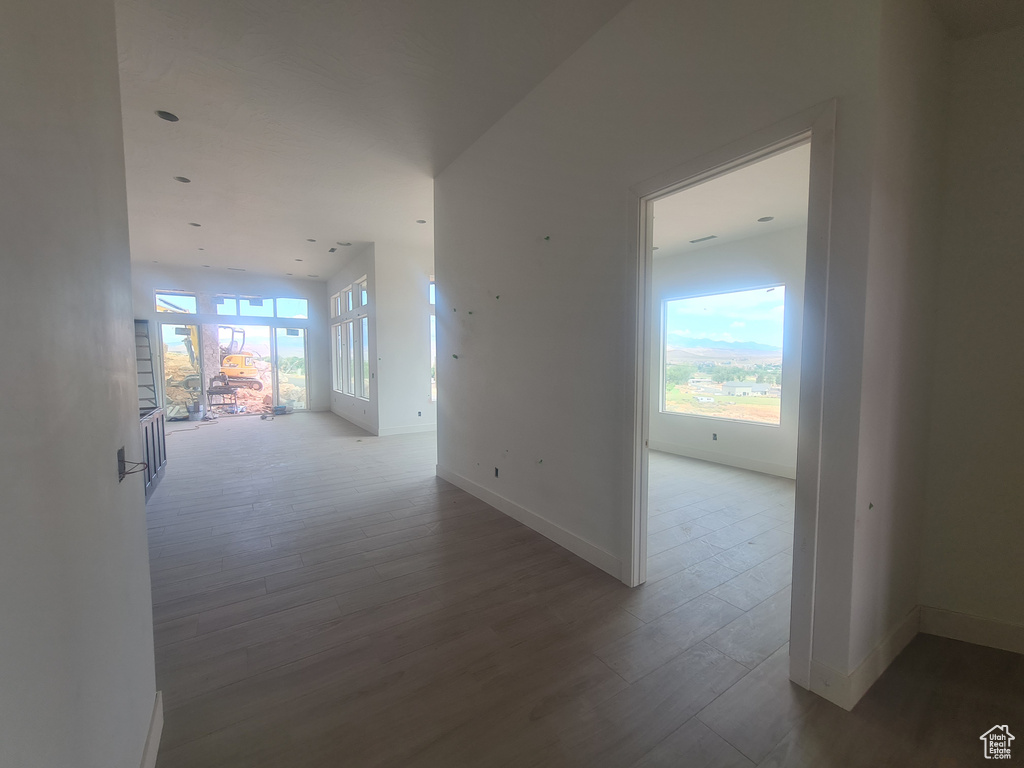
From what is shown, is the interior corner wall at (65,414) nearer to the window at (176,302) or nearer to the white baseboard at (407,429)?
the white baseboard at (407,429)

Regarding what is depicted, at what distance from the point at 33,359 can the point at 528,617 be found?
85.3 inches

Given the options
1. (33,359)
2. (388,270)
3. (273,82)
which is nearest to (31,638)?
(33,359)

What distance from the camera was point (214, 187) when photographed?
15.0 ft

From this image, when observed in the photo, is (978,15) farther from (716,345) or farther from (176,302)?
(176,302)

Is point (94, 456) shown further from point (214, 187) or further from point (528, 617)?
point (214, 187)

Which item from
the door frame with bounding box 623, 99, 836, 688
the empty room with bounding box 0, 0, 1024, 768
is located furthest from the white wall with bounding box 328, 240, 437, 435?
the door frame with bounding box 623, 99, 836, 688

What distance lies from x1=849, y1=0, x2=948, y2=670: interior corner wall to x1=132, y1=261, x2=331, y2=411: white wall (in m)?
11.0

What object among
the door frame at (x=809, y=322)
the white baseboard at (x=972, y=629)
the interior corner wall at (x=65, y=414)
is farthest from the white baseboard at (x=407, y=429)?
the white baseboard at (x=972, y=629)

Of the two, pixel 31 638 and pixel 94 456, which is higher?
pixel 94 456

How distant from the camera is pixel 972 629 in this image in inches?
76.5

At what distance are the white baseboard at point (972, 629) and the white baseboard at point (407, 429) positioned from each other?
21.7ft

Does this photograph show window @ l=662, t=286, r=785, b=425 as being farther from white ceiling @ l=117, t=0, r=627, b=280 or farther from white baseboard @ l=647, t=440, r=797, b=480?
white ceiling @ l=117, t=0, r=627, b=280

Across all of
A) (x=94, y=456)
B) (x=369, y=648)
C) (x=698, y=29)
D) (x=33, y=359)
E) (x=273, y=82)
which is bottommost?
(x=369, y=648)

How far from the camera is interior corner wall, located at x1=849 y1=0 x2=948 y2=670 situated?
1523 mm
